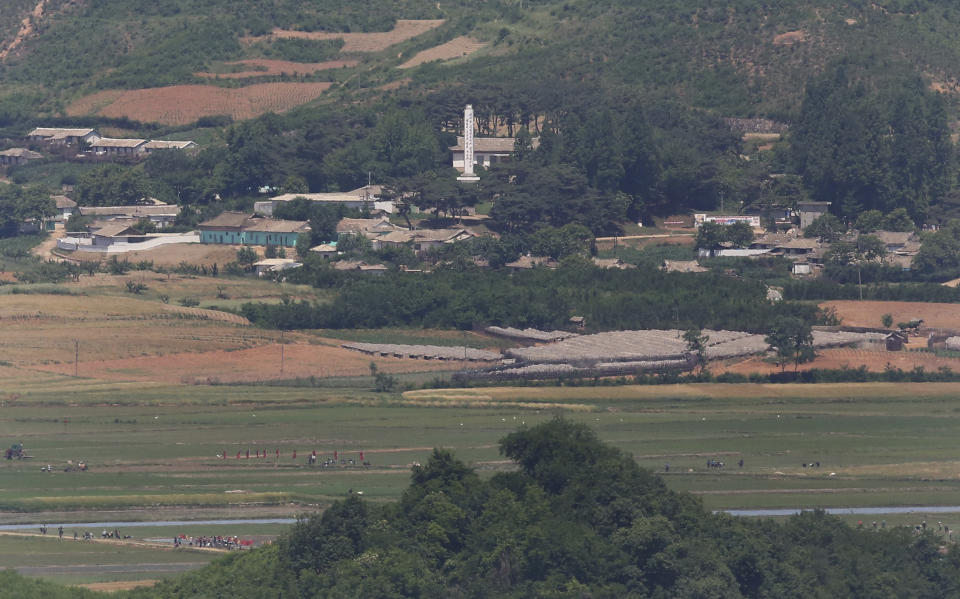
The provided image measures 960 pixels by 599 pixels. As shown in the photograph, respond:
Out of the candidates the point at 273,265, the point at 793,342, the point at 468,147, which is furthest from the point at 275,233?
the point at 793,342

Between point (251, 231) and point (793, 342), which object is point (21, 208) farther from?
point (793, 342)

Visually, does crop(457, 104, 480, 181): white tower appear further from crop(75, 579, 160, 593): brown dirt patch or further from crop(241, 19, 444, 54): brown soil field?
crop(75, 579, 160, 593): brown dirt patch

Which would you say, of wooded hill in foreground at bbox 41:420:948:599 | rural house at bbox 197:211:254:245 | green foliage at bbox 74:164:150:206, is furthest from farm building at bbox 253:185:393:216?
wooded hill in foreground at bbox 41:420:948:599

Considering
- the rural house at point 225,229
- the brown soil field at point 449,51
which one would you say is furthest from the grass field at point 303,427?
the brown soil field at point 449,51

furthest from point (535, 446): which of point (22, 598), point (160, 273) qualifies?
point (160, 273)

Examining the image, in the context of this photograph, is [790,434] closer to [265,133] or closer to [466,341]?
[466,341]

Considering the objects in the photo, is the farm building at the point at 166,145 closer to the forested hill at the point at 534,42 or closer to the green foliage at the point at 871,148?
the forested hill at the point at 534,42
